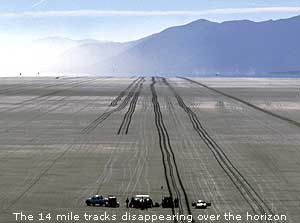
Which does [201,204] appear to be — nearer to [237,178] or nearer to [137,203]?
[137,203]

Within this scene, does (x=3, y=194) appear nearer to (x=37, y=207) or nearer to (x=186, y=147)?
(x=37, y=207)

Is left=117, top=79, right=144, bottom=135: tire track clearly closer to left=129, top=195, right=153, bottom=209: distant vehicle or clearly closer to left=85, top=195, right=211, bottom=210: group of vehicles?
left=129, top=195, right=153, bottom=209: distant vehicle

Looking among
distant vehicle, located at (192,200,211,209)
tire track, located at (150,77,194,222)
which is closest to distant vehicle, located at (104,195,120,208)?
tire track, located at (150,77,194,222)

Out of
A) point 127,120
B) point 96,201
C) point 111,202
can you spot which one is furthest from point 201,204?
point 127,120

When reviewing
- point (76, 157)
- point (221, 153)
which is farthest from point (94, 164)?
point (221, 153)

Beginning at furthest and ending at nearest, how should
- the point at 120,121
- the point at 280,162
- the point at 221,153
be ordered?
the point at 120,121 → the point at 221,153 → the point at 280,162

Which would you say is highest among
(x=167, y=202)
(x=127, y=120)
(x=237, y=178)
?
(x=167, y=202)

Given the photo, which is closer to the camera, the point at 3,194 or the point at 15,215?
the point at 15,215

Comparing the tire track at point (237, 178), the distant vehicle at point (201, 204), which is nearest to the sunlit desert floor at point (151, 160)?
the tire track at point (237, 178)

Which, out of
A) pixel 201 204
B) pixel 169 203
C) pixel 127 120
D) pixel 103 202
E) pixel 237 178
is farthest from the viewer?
pixel 127 120
